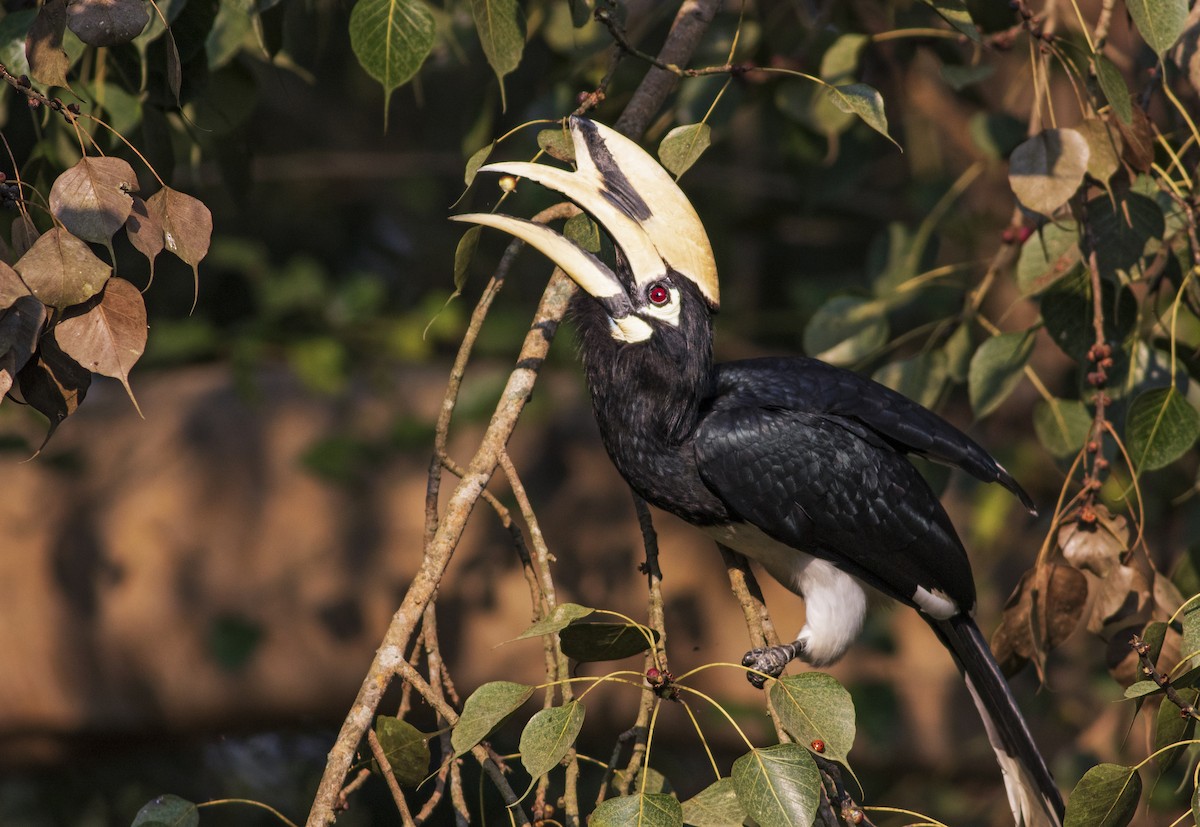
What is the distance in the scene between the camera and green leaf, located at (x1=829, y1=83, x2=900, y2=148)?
1731 mm

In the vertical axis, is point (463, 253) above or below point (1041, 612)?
above

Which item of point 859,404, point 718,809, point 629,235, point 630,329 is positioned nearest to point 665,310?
point 630,329

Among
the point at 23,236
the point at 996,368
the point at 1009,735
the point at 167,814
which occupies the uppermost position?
the point at 23,236

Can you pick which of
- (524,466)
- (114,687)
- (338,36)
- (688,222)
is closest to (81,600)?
(114,687)

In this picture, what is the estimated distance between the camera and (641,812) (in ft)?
4.54

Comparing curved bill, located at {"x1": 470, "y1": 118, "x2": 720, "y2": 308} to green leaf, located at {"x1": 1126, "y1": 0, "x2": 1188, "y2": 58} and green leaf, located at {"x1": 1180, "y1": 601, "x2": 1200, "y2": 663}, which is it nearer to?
green leaf, located at {"x1": 1126, "y1": 0, "x2": 1188, "y2": 58}

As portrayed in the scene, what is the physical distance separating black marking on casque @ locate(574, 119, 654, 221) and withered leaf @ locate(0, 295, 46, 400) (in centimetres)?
80

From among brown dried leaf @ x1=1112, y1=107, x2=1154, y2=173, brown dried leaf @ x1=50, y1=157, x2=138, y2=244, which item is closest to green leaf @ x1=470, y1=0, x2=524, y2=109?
Result: brown dried leaf @ x1=50, y1=157, x2=138, y2=244

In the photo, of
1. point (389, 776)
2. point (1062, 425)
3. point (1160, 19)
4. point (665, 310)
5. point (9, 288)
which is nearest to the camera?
point (9, 288)

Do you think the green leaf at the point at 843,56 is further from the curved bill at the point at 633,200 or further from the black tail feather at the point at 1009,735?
the black tail feather at the point at 1009,735

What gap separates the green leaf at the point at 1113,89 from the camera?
1.78m

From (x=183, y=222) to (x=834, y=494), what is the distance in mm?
1172

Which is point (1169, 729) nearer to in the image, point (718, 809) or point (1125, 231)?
point (718, 809)

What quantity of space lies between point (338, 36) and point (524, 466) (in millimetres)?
1590
